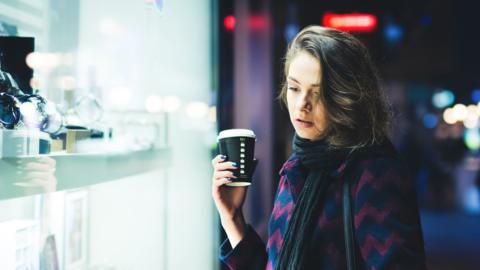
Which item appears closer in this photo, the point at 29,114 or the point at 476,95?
the point at 29,114

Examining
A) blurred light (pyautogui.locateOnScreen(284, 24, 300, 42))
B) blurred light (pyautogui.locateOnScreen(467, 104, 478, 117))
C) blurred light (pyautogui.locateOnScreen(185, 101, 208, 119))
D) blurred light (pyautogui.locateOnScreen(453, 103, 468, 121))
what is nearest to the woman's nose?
blurred light (pyautogui.locateOnScreen(185, 101, 208, 119))

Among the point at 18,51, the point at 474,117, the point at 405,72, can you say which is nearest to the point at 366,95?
the point at 18,51

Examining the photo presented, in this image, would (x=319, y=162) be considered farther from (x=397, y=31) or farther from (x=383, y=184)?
(x=397, y=31)

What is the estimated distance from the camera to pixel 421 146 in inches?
334

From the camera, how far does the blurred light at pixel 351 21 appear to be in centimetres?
378

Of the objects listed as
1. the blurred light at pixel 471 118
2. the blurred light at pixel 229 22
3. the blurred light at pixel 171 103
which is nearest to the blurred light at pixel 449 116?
the blurred light at pixel 471 118

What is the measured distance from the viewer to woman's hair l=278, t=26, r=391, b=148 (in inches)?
42.1

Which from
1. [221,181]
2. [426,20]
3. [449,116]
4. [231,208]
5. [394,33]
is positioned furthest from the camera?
[449,116]

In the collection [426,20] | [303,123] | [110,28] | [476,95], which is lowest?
[303,123]

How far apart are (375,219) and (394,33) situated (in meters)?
8.02

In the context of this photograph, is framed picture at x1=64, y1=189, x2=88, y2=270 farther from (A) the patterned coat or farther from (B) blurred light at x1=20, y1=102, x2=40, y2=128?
(A) the patterned coat

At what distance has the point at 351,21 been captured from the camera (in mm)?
3855

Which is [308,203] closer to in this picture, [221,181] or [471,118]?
[221,181]

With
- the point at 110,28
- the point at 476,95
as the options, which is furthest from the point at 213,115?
the point at 476,95
